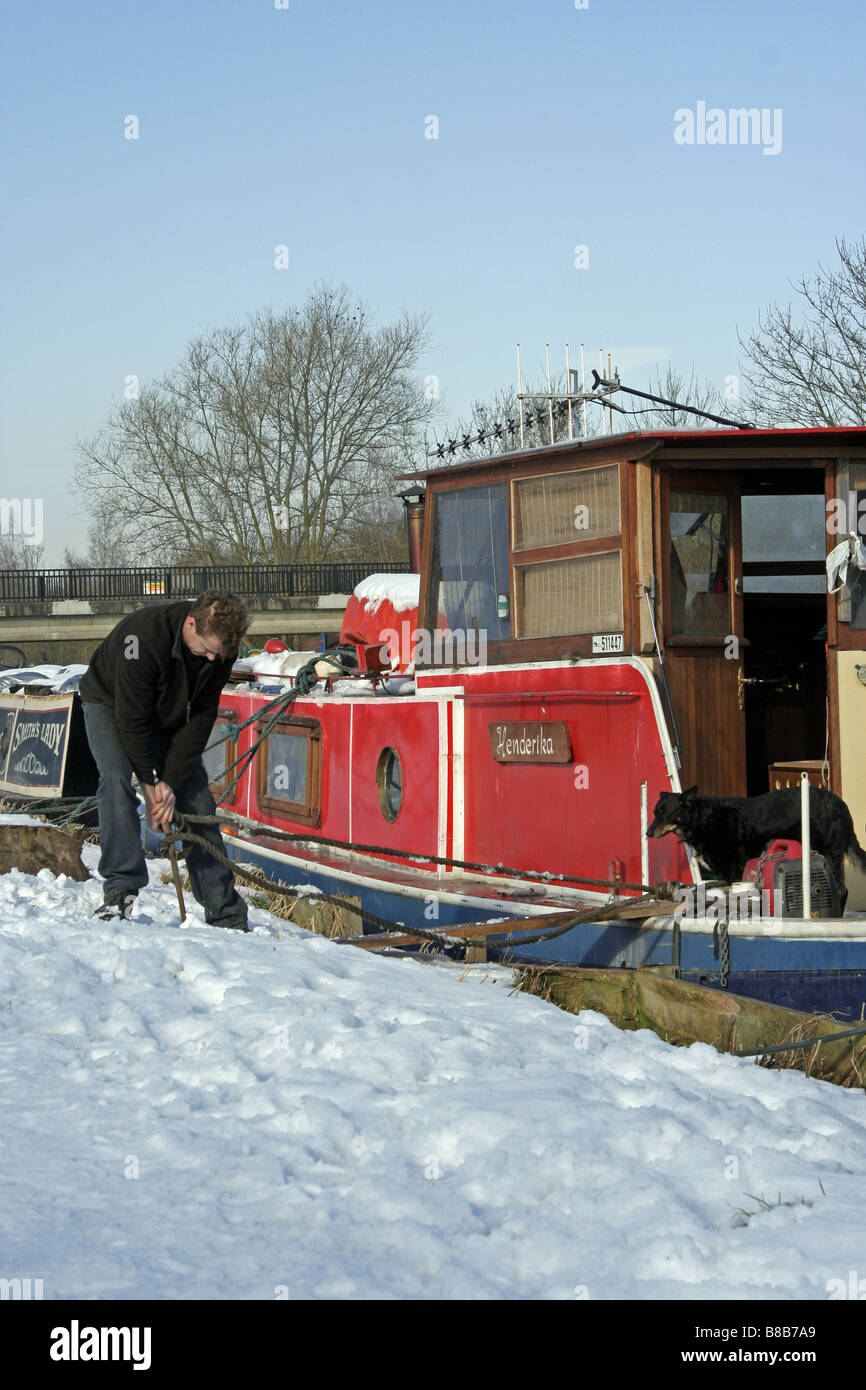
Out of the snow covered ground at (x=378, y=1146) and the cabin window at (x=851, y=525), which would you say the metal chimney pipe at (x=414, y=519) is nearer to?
the cabin window at (x=851, y=525)

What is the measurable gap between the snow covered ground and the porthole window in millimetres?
Answer: 3453

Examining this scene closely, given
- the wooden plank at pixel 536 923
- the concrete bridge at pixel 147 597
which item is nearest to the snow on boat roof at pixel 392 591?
the wooden plank at pixel 536 923

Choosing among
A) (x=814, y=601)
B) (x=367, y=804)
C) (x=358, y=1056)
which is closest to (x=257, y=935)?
(x=358, y=1056)

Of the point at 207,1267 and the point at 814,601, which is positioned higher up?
the point at 814,601

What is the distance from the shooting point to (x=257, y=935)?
20.3 ft

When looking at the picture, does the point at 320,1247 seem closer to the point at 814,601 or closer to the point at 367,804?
the point at 367,804

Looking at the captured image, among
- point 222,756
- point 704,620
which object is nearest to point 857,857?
point 704,620

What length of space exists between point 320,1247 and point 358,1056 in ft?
4.35

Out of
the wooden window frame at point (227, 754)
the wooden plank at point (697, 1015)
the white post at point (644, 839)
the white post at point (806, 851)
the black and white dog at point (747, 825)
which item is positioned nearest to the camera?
the wooden plank at point (697, 1015)

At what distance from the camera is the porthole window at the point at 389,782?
8820 mm

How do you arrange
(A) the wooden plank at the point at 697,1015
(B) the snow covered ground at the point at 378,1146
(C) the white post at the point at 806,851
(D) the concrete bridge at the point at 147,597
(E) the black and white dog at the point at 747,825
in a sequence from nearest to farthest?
(B) the snow covered ground at the point at 378,1146 → (A) the wooden plank at the point at 697,1015 → (C) the white post at the point at 806,851 → (E) the black and white dog at the point at 747,825 → (D) the concrete bridge at the point at 147,597

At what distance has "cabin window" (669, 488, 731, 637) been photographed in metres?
7.27

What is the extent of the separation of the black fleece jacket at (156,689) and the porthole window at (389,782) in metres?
2.79
